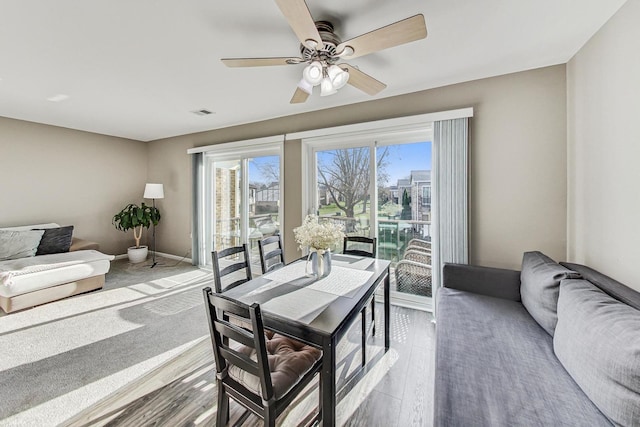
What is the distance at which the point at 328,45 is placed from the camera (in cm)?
168

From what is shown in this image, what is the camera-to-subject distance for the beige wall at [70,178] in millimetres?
4043

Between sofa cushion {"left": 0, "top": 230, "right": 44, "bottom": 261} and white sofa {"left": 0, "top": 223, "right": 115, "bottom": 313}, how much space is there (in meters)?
0.11

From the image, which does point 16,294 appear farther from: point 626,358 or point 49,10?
point 626,358

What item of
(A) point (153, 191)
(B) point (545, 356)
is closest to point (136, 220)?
(A) point (153, 191)

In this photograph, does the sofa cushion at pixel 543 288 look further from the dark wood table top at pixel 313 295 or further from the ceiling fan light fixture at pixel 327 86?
the ceiling fan light fixture at pixel 327 86

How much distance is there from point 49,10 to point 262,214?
10.1 ft

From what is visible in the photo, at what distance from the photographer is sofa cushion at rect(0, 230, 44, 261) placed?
352 centimetres

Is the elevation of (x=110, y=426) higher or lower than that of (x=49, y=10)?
lower

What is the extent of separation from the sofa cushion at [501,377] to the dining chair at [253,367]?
0.66 meters

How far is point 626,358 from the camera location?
3.14ft

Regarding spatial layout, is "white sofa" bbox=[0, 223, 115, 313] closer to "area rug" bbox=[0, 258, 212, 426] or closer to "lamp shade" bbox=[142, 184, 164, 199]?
"area rug" bbox=[0, 258, 212, 426]

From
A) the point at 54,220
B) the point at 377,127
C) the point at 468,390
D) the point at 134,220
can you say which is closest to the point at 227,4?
the point at 377,127

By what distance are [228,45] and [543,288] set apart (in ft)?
9.41

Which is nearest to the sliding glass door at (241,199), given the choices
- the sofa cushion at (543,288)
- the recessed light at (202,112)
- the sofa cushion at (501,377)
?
the recessed light at (202,112)
